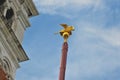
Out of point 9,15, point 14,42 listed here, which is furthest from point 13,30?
point 9,15

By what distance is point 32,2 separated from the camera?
68.4 metres

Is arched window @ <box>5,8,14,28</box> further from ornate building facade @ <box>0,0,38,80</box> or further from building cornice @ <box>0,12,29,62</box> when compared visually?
building cornice @ <box>0,12,29,62</box>

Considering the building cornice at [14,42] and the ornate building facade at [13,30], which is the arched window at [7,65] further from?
the building cornice at [14,42]

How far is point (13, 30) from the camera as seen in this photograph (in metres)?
63.7

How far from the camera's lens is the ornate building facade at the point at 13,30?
61.3m

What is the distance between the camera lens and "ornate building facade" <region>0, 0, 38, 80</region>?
61.3 m

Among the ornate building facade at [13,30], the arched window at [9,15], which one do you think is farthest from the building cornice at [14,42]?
the arched window at [9,15]

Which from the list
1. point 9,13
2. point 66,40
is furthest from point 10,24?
point 66,40

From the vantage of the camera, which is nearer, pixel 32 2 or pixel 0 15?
pixel 0 15

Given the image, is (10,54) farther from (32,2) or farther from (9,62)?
(32,2)

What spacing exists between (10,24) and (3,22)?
3.49 m

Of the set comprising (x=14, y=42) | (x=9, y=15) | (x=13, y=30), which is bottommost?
(x=14, y=42)

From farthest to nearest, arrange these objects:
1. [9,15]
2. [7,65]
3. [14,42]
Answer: [9,15], [14,42], [7,65]

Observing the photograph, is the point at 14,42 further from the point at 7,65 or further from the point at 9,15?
the point at 9,15
